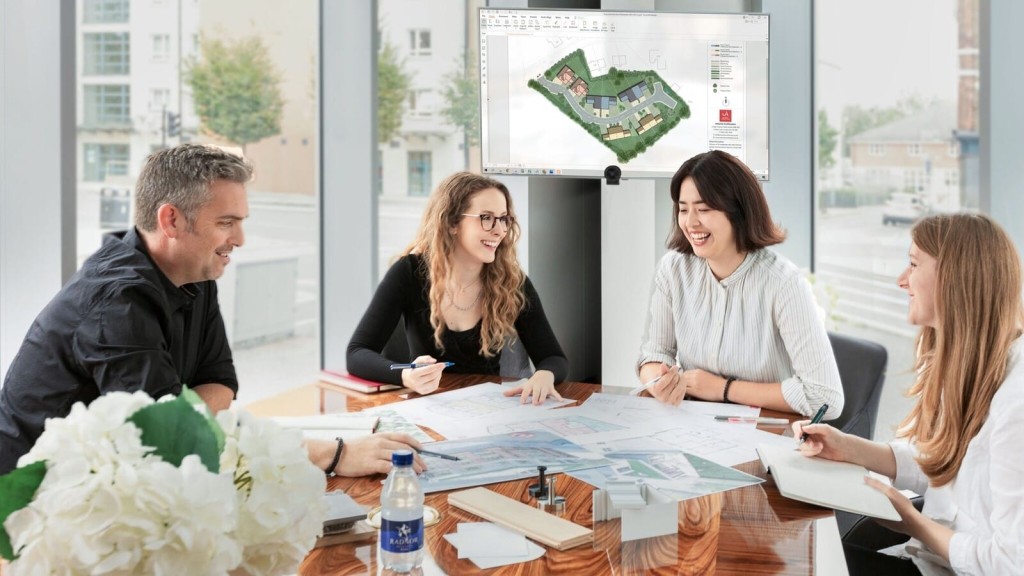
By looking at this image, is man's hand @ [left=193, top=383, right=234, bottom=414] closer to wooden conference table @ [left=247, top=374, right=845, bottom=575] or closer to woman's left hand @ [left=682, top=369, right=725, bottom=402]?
wooden conference table @ [left=247, top=374, right=845, bottom=575]

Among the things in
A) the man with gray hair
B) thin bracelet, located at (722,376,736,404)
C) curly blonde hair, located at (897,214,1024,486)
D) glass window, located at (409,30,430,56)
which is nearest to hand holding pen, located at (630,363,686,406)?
thin bracelet, located at (722,376,736,404)

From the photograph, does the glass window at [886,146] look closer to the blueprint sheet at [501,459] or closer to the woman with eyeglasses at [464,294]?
the woman with eyeglasses at [464,294]

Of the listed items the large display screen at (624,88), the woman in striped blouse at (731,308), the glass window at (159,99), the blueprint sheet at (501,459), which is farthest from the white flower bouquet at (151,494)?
the glass window at (159,99)

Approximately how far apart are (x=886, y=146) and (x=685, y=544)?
3.18 metres

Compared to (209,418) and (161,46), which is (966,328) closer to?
(209,418)

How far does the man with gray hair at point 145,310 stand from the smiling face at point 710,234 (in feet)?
4.03

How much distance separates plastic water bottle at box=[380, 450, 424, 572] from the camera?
3.99ft

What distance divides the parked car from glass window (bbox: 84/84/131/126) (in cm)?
373

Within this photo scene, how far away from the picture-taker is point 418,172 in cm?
442

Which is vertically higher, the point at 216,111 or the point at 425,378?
the point at 216,111

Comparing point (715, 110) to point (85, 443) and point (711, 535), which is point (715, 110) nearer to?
point (711, 535)

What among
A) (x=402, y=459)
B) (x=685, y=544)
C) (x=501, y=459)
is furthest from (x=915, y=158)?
(x=402, y=459)

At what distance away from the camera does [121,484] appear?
82 cm

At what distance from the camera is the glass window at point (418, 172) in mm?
4395
